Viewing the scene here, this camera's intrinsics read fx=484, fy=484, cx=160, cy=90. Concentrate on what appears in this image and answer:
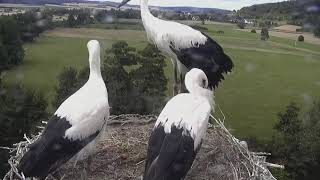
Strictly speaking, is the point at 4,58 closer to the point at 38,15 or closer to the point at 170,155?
the point at 38,15

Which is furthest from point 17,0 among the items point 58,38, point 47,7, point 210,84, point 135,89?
point 135,89

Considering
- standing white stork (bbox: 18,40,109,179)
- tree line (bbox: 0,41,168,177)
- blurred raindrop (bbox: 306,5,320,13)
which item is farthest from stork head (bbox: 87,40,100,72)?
tree line (bbox: 0,41,168,177)

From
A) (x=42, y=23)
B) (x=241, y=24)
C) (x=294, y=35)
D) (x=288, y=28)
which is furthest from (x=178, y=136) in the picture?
Result: (x=42, y=23)

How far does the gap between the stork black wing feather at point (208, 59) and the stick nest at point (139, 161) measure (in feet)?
1.88

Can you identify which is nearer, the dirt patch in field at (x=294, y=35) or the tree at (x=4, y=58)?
the dirt patch in field at (x=294, y=35)

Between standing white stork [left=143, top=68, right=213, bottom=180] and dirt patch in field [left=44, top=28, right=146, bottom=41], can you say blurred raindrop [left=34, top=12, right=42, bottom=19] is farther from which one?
standing white stork [left=143, top=68, right=213, bottom=180]

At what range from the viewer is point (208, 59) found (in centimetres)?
498

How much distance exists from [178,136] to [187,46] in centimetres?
198

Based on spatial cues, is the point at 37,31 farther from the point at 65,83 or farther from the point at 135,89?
the point at 135,89

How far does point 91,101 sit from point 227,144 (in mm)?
1486

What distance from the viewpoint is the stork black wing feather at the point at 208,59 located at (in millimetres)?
4949

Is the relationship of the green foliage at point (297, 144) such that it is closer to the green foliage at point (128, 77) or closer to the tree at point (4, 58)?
the green foliage at point (128, 77)

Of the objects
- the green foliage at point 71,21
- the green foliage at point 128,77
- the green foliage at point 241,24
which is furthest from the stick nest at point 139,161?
the green foliage at point 128,77

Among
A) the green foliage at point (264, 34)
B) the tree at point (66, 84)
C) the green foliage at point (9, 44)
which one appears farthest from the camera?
the tree at point (66, 84)
